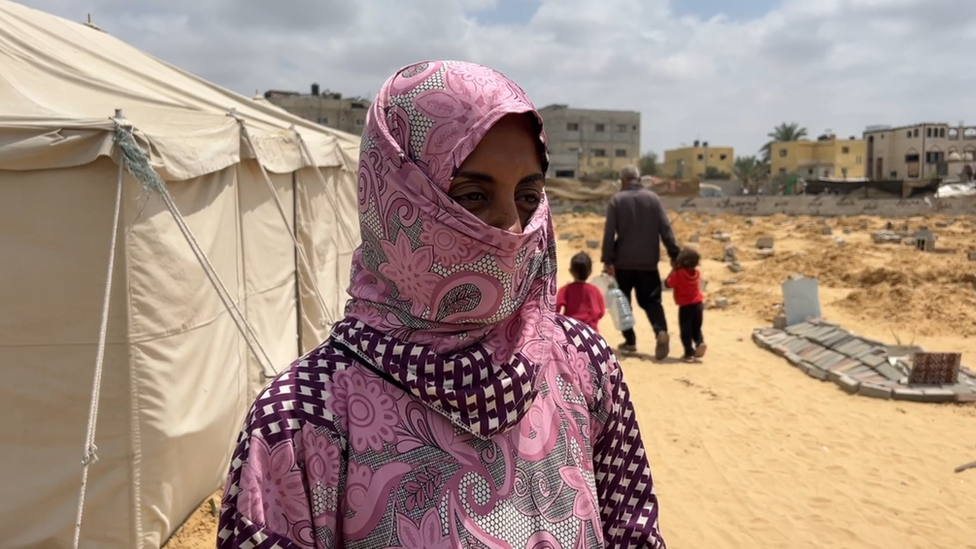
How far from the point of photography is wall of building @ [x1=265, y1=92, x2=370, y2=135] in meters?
44.3

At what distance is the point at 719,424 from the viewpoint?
19.0 ft

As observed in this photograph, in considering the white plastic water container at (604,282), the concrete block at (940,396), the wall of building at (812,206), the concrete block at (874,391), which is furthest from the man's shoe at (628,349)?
the wall of building at (812,206)

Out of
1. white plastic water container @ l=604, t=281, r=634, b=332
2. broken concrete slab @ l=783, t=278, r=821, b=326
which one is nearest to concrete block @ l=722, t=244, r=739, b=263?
broken concrete slab @ l=783, t=278, r=821, b=326

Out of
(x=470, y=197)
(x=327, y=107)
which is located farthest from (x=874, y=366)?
(x=327, y=107)

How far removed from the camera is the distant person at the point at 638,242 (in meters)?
7.27

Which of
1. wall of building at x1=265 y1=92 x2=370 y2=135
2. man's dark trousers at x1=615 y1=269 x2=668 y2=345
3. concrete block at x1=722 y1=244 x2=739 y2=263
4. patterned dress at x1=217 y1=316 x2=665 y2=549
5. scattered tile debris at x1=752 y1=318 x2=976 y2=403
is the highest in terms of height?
wall of building at x1=265 y1=92 x2=370 y2=135

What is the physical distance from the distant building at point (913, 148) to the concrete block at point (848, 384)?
5594 centimetres

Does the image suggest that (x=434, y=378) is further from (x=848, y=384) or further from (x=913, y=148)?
(x=913, y=148)

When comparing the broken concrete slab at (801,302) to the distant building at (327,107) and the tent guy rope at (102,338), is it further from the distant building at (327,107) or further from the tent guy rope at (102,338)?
the distant building at (327,107)

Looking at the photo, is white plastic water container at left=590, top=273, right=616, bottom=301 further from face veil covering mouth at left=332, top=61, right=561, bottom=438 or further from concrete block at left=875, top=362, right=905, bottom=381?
face veil covering mouth at left=332, top=61, right=561, bottom=438

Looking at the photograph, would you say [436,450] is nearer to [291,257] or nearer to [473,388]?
[473,388]

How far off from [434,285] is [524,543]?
0.42m

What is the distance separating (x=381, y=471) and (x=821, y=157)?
6977 centimetres

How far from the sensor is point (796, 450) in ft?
17.1
